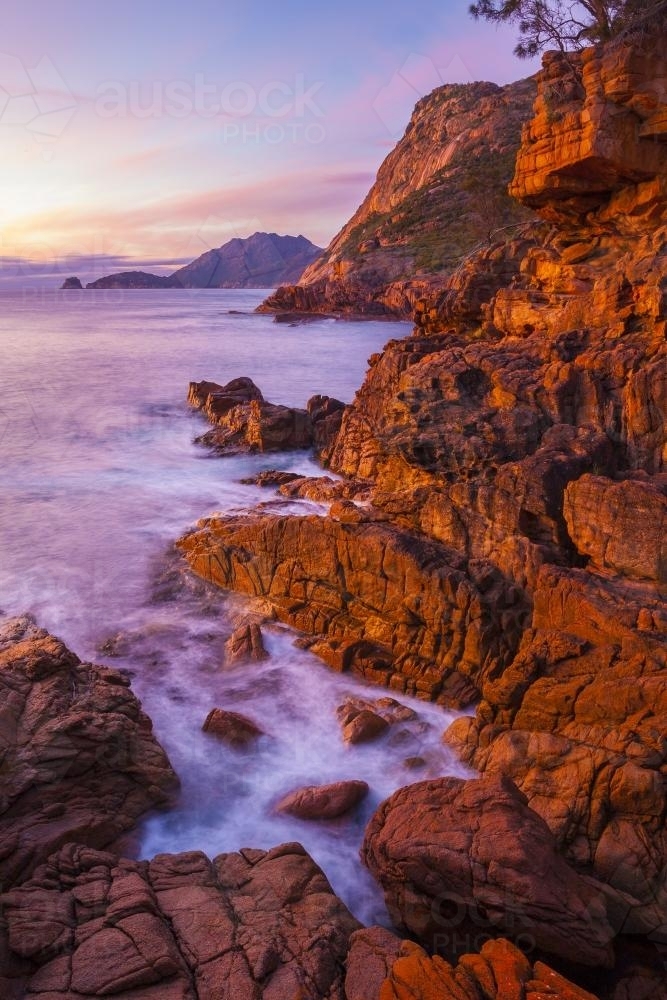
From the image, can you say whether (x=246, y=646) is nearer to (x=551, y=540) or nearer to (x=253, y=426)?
(x=551, y=540)

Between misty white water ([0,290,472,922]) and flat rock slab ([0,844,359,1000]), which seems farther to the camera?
misty white water ([0,290,472,922])

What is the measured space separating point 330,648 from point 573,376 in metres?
6.29

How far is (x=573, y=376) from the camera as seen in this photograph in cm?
1180

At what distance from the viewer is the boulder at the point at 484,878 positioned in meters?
5.22

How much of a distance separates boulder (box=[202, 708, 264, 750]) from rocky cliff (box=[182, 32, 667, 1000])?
5.98 feet

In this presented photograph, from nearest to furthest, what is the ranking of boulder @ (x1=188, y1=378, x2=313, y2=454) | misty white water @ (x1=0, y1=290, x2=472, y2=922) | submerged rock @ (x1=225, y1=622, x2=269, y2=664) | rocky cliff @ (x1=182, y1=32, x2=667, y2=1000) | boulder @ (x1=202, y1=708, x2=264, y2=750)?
rocky cliff @ (x1=182, y1=32, x2=667, y2=1000) < misty white water @ (x1=0, y1=290, x2=472, y2=922) < boulder @ (x1=202, y1=708, x2=264, y2=750) < submerged rock @ (x1=225, y1=622, x2=269, y2=664) < boulder @ (x1=188, y1=378, x2=313, y2=454)

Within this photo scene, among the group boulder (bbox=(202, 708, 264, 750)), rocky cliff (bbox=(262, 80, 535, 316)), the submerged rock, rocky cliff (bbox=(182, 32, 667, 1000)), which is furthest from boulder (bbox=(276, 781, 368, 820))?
rocky cliff (bbox=(262, 80, 535, 316))

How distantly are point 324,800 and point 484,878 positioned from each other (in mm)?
2560

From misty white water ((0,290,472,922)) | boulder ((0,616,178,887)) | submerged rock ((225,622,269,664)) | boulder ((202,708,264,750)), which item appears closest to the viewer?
boulder ((0,616,178,887))

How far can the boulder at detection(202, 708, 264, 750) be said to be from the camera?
28.8 ft

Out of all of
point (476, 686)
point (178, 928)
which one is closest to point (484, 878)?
point (178, 928)

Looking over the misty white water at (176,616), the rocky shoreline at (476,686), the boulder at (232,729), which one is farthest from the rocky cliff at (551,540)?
the boulder at (232,729)

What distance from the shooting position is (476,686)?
9484 mm

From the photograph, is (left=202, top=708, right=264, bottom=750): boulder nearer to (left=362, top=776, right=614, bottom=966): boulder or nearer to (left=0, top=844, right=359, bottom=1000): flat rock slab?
(left=0, top=844, right=359, bottom=1000): flat rock slab
